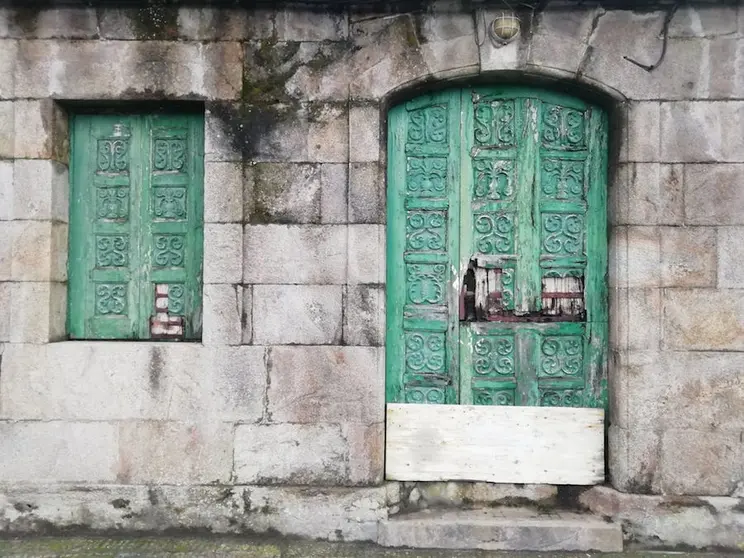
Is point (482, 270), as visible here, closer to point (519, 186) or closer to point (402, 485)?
point (519, 186)

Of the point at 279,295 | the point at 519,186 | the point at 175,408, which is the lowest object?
the point at 175,408

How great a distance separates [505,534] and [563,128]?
301 centimetres

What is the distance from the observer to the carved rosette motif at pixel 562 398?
432 centimetres

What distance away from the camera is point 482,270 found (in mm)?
4348

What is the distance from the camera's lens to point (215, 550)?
388cm

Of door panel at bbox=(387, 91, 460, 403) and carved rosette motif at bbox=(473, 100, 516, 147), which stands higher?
carved rosette motif at bbox=(473, 100, 516, 147)

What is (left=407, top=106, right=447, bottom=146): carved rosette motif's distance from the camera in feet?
14.3

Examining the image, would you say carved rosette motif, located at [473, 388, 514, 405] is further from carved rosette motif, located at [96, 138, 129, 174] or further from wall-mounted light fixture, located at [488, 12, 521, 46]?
carved rosette motif, located at [96, 138, 129, 174]

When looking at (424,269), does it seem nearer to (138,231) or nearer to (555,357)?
(555,357)

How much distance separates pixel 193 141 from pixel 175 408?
6.63 ft

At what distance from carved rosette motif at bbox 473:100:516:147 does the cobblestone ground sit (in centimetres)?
299

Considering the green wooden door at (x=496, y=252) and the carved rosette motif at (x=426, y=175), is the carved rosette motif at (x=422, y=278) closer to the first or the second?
the green wooden door at (x=496, y=252)

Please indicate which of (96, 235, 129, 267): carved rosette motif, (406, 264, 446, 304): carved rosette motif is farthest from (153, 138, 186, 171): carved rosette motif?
(406, 264, 446, 304): carved rosette motif

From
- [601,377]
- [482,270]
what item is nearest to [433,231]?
[482,270]
